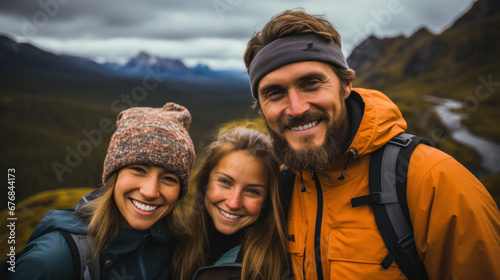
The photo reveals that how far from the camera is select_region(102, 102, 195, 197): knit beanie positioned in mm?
3779

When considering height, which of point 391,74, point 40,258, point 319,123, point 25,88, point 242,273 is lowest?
point 242,273

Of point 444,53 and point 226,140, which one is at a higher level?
point 444,53

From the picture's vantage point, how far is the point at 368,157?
3.42 m

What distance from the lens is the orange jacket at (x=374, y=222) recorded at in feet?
8.71

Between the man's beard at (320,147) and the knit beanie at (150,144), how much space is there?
152 cm

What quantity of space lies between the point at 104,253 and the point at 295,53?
3382mm

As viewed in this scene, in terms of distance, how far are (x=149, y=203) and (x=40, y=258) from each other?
4.12ft

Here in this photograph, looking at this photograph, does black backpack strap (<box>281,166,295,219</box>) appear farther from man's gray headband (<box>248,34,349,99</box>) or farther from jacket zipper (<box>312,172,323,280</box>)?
man's gray headband (<box>248,34,349,99</box>)

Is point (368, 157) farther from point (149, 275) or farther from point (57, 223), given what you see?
point (57, 223)

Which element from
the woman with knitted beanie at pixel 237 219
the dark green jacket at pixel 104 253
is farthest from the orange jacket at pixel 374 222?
the dark green jacket at pixel 104 253

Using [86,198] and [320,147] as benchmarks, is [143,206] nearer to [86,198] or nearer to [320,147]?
[86,198]

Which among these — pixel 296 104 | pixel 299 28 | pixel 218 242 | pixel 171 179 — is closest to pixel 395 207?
pixel 296 104

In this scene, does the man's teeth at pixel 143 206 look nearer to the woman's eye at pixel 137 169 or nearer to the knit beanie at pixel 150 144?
the woman's eye at pixel 137 169

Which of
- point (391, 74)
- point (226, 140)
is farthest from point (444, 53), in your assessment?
point (226, 140)
